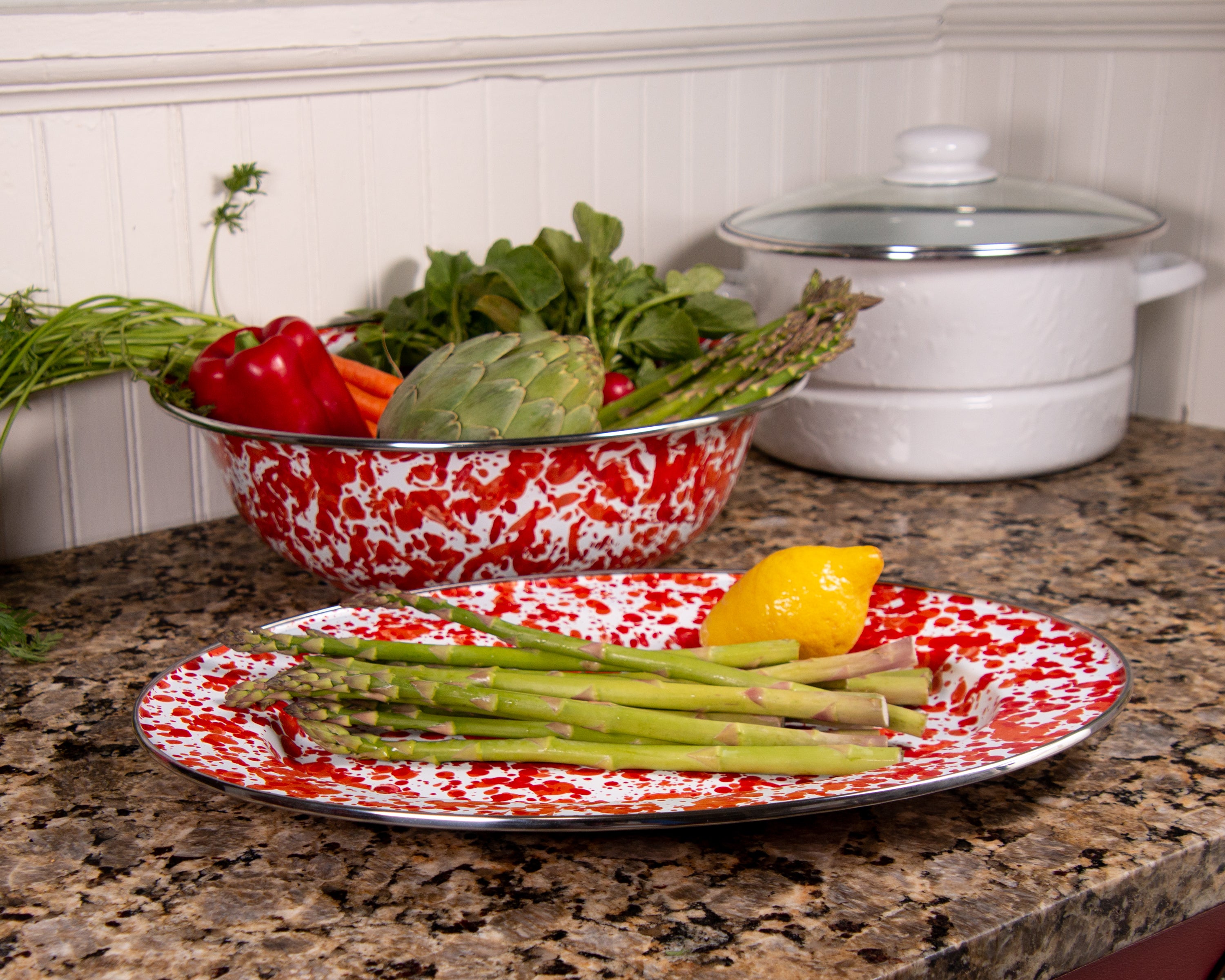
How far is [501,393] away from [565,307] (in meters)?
0.29

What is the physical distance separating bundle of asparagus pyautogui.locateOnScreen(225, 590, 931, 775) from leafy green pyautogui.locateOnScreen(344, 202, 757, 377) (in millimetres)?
422

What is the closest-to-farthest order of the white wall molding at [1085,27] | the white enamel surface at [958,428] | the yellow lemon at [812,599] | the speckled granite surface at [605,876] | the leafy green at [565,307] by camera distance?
1. the speckled granite surface at [605,876]
2. the yellow lemon at [812,599]
3. the leafy green at [565,307]
4. the white enamel surface at [958,428]
5. the white wall molding at [1085,27]

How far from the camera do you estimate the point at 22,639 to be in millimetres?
866

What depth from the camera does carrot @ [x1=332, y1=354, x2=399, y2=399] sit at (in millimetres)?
1014

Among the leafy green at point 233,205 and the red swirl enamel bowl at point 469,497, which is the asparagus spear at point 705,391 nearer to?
the red swirl enamel bowl at point 469,497

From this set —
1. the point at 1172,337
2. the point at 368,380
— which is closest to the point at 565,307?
the point at 368,380

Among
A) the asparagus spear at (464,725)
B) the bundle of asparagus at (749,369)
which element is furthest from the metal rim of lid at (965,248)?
the asparagus spear at (464,725)

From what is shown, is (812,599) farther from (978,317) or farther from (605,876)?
(978,317)

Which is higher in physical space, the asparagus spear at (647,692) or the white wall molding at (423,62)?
the white wall molding at (423,62)

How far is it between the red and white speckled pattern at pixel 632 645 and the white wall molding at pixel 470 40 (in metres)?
0.55

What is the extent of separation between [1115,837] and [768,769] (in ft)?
0.58

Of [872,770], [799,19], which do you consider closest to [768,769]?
[872,770]

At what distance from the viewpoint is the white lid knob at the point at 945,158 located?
4.03 feet

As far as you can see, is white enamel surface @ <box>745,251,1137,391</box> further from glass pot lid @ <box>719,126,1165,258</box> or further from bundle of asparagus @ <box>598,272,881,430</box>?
bundle of asparagus @ <box>598,272,881,430</box>
